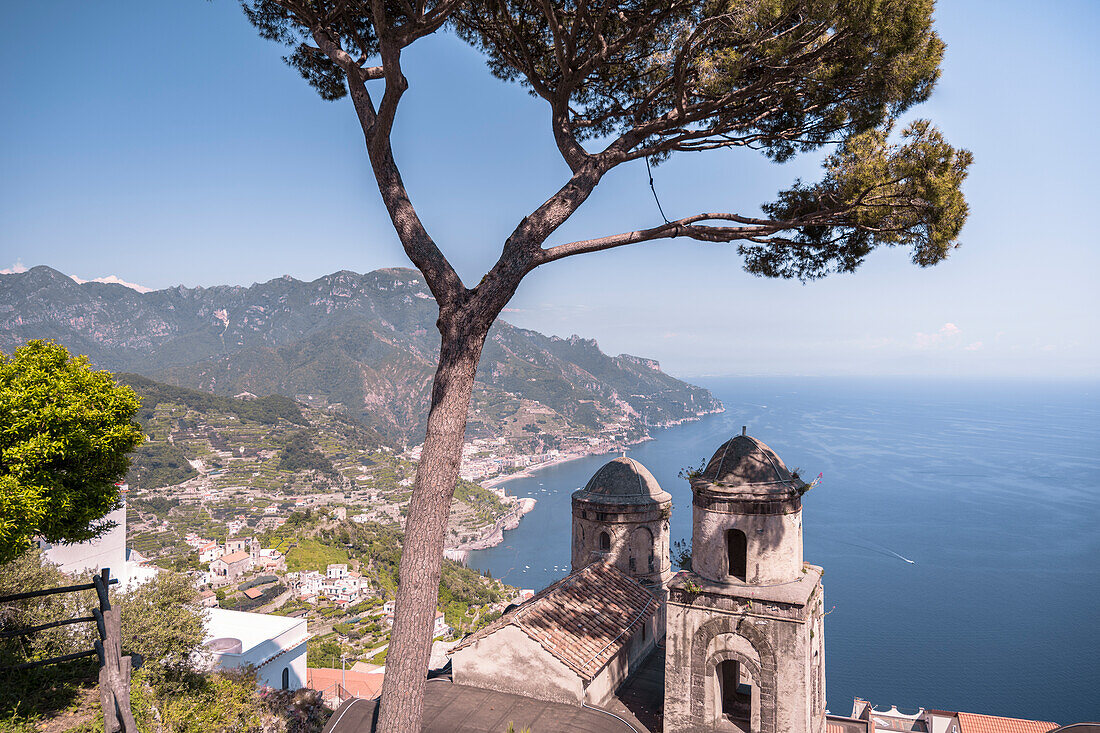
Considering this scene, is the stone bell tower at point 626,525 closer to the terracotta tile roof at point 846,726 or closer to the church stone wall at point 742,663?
the terracotta tile roof at point 846,726

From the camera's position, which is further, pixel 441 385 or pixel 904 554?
pixel 904 554

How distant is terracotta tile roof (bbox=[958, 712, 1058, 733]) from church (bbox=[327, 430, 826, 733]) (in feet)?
65.9

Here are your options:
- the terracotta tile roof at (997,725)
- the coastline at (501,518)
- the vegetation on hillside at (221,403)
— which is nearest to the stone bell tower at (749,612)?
the terracotta tile roof at (997,725)

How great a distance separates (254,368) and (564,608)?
207 m

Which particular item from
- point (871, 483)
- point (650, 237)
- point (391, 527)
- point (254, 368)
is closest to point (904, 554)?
point (871, 483)

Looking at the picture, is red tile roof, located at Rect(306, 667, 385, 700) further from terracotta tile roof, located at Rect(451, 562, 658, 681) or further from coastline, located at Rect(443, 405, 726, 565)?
coastline, located at Rect(443, 405, 726, 565)

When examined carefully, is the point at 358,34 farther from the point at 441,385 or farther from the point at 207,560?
the point at 207,560

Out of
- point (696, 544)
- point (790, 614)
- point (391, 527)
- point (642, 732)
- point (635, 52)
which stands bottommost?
point (391, 527)

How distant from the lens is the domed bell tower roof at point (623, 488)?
1374 centimetres

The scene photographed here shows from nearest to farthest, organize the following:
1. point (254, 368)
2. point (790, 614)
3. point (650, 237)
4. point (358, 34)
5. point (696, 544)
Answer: point (650, 237) → point (358, 34) → point (790, 614) → point (696, 544) → point (254, 368)

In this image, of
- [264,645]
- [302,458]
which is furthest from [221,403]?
[264,645]

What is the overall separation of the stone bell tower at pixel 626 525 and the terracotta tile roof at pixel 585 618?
1.98 metres

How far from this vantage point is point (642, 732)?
8305 mm

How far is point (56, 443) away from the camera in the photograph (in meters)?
5.92
